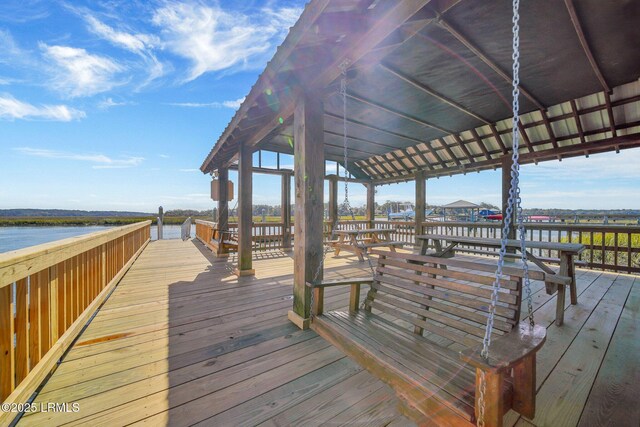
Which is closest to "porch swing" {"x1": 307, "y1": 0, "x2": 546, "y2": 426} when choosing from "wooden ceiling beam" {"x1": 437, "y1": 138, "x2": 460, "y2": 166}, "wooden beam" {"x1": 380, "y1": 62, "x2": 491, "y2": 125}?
"wooden beam" {"x1": 380, "y1": 62, "x2": 491, "y2": 125}

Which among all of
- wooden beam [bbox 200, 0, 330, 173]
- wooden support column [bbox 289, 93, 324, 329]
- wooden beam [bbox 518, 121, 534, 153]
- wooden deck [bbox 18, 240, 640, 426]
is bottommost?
wooden deck [bbox 18, 240, 640, 426]

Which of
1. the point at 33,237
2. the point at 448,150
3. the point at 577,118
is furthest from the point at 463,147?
the point at 33,237

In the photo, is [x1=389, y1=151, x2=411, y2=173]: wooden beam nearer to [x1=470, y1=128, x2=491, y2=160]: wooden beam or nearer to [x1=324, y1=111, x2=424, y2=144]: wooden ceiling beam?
[x1=324, y1=111, x2=424, y2=144]: wooden ceiling beam

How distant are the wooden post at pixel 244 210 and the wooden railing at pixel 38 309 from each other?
2.18 metres

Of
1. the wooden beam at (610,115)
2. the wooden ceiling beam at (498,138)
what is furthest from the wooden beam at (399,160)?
the wooden beam at (610,115)

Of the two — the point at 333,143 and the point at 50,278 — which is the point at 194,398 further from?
the point at 333,143

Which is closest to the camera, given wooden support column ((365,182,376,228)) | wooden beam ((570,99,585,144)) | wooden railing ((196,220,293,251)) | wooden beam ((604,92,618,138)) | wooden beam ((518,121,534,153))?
wooden beam ((604,92,618,138))

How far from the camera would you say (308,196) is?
103 inches

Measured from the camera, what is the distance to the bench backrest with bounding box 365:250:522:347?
4.99 ft

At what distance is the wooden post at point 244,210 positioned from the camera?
4.66 meters

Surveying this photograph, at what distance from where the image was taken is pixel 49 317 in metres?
1.86

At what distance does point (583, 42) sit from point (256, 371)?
437cm

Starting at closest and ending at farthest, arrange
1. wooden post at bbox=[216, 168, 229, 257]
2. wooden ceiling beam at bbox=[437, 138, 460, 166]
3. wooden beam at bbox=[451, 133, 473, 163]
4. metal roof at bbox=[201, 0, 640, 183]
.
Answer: metal roof at bbox=[201, 0, 640, 183]
wooden beam at bbox=[451, 133, 473, 163]
wooden ceiling beam at bbox=[437, 138, 460, 166]
wooden post at bbox=[216, 168, 229, 257]

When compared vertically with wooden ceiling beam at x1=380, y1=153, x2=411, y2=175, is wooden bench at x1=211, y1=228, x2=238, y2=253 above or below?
below
